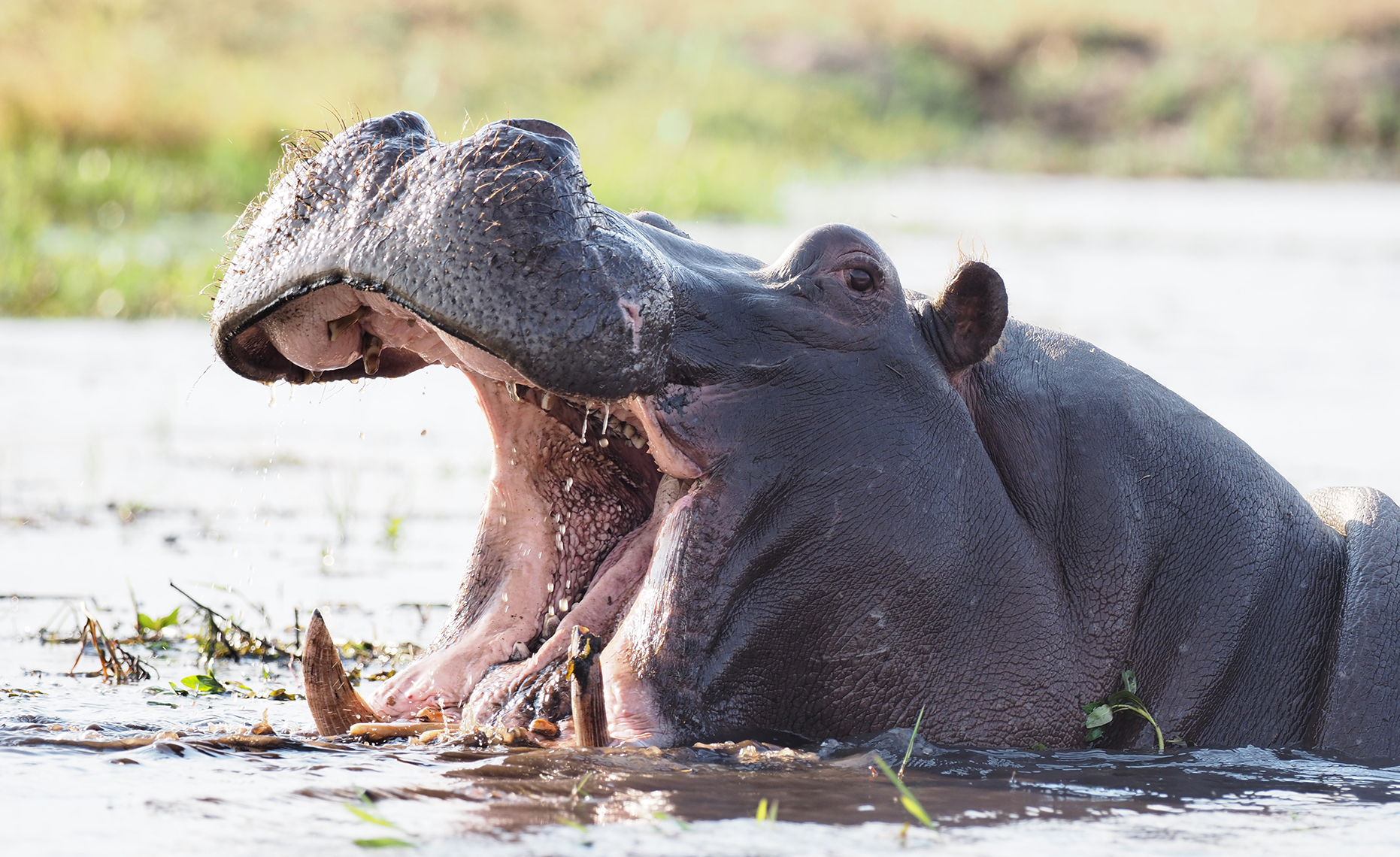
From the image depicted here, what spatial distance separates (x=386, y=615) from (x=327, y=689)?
6.04 feet

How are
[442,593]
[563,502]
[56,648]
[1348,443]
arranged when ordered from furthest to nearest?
[1348,443]
[442,593]
[56,648]
[563,502]

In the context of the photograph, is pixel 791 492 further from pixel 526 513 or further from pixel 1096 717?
pixel 1096 717

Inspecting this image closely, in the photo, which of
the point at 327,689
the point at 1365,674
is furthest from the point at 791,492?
the point at 1365,674

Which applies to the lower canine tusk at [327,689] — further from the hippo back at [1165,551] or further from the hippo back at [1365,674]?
the hippo back at [1365,674]

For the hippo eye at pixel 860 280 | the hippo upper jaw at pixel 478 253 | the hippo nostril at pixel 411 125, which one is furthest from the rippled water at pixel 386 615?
the hippo eye at pixel 860 280

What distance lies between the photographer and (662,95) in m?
30.1

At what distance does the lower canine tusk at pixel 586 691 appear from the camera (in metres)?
3.13

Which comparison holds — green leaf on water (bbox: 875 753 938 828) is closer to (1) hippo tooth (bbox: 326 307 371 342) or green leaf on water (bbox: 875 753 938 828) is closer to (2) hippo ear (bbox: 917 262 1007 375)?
(2) hippo ear (bbox: 917 262 1007 375)

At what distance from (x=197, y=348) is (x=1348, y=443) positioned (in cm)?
607

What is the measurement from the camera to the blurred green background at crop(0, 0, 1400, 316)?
1512 centimetres

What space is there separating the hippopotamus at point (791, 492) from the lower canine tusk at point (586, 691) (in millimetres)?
71

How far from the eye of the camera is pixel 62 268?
11445 millimetres

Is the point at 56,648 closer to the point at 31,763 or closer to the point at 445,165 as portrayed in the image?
the point at 31,763

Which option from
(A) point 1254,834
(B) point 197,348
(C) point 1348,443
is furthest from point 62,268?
(A) point 1254,834
